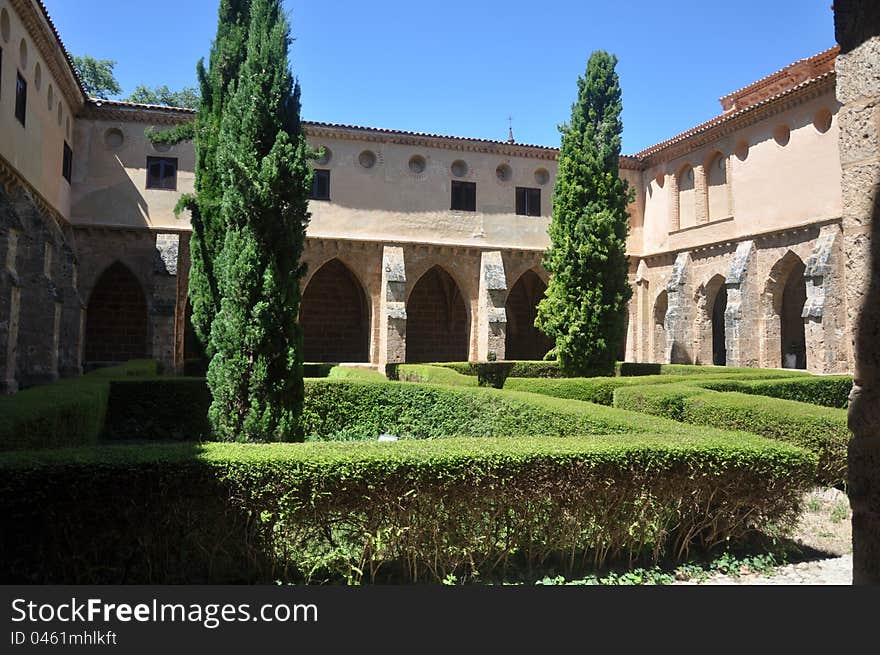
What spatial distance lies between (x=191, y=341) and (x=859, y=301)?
70.0 feet

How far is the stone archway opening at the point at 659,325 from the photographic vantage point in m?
23.1

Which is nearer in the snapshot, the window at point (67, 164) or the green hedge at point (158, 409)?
the green hedge at point (158, 409)

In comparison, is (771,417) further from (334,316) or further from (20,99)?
(334,316)

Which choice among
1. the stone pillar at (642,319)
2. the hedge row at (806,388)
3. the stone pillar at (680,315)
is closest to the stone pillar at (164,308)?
the hedge row at (806,388)

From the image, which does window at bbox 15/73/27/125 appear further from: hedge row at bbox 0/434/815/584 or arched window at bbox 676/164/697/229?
arched window at bbox 676/164/697/229

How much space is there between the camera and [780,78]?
23594 mm

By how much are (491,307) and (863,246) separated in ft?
61.5

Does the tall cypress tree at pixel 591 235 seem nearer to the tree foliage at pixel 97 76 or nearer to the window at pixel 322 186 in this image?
the window at pixel 322 186

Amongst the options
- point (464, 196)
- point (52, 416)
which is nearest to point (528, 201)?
point (464, 196)

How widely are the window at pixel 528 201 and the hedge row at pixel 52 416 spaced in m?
16.0

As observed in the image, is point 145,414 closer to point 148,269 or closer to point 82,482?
point 82,482

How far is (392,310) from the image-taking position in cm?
1981

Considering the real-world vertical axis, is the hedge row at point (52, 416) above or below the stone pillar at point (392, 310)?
below

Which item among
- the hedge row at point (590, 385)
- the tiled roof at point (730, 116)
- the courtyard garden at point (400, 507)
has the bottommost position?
the courtyard garden at point (400, 507)
